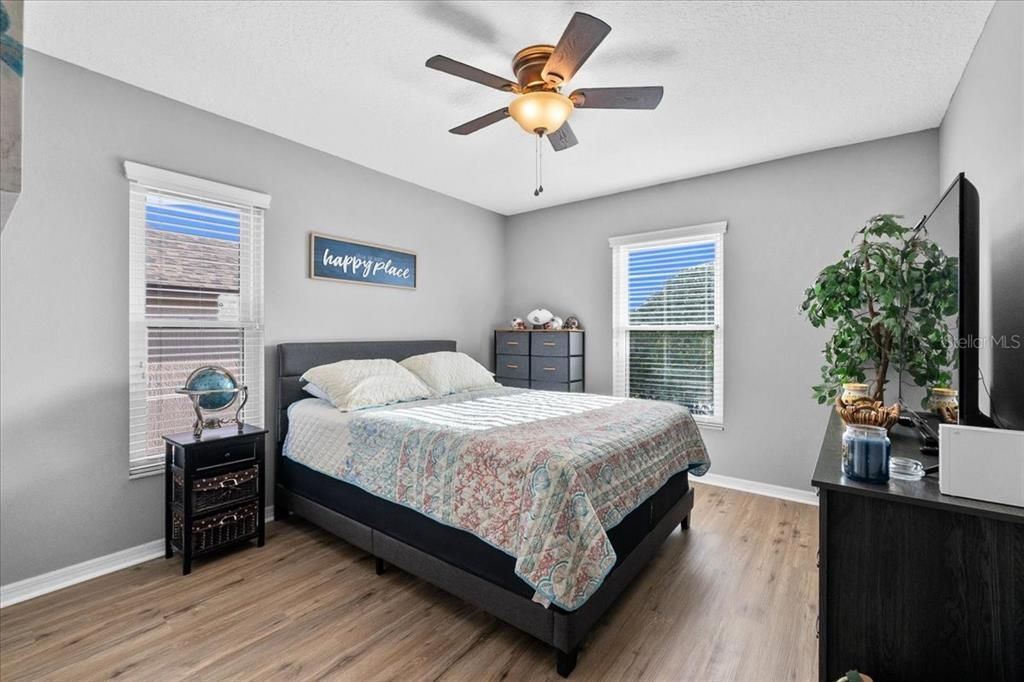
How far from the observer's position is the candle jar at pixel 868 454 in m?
1.25

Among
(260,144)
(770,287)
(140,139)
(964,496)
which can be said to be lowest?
(964,496)

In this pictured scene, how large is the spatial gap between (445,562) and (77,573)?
6.60ft

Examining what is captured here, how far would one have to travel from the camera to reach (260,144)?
10.5ft

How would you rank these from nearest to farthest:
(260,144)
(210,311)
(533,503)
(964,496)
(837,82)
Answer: (964,496) → (533,503) → (837,82) → (210,311) → (260,144)

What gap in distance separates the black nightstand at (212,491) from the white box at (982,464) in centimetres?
310

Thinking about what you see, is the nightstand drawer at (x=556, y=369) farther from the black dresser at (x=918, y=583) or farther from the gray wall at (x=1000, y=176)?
the black dresser at (x=918, y=583)

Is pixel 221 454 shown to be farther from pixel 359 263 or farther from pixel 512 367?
pixel 512 367

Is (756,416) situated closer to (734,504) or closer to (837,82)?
(734,504)

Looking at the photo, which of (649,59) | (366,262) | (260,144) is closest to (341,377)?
(366,262)

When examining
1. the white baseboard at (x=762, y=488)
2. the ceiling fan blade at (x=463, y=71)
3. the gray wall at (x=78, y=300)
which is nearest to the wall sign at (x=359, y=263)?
the gray wall at (x=78, y=300)

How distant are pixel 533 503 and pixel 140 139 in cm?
298

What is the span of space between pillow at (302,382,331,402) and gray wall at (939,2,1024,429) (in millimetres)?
3355

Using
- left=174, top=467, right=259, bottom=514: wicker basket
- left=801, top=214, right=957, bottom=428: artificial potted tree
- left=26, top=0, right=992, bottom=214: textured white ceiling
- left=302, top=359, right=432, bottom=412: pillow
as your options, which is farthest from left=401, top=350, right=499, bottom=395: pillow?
left=801, top=214, right=957, bottom=428: artificial potted tree

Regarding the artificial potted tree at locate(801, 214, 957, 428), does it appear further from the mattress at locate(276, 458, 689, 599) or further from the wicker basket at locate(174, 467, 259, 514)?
the wicker basket at locate(174, 467, 259, 514)
